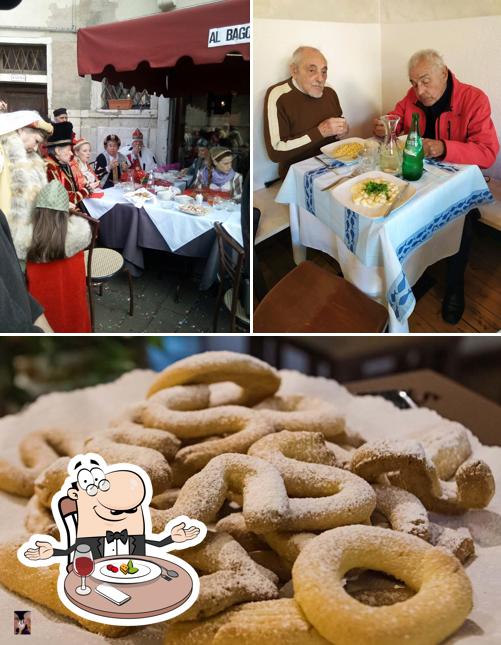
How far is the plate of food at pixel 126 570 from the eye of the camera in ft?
Answer: 3.83

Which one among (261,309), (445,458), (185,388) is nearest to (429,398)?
(445,458)

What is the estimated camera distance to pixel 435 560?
109cm

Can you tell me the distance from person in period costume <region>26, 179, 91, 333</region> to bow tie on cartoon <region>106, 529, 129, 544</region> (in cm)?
67

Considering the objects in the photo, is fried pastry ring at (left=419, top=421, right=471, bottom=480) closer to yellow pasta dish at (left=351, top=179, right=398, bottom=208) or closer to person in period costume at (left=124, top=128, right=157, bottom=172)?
yellow pasta dish at (left=351, top=179, right=398, bottom=208)

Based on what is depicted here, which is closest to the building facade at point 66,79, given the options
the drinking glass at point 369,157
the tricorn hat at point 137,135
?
the tricorn hat at point 137,135

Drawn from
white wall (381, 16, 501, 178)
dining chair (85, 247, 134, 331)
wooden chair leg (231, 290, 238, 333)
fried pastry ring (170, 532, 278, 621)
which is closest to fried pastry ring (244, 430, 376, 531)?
fried pastry ring (170, 532, 278, 621)

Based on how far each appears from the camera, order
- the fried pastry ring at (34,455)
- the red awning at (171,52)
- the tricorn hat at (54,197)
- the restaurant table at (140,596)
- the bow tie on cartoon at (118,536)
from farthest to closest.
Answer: the tricorn hat at (54,197)
the red awning at (171,52)
the fried pastry ring at (34,455)
the bow tie on cartoon at (118,536)
the restaurant table at (140,596)

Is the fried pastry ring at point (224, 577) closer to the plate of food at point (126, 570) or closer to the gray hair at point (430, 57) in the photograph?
the plate of food at point (126, 570)

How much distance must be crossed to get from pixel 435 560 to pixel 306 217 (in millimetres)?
980

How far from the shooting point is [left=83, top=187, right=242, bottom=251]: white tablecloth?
5.35 ft

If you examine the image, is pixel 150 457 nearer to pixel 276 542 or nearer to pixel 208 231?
pixel 276 542

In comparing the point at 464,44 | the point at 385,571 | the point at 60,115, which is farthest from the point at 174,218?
the point at 385,571

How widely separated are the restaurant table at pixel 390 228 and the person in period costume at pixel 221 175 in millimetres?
131

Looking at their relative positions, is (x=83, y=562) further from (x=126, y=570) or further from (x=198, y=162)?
(x=198, y=162)
